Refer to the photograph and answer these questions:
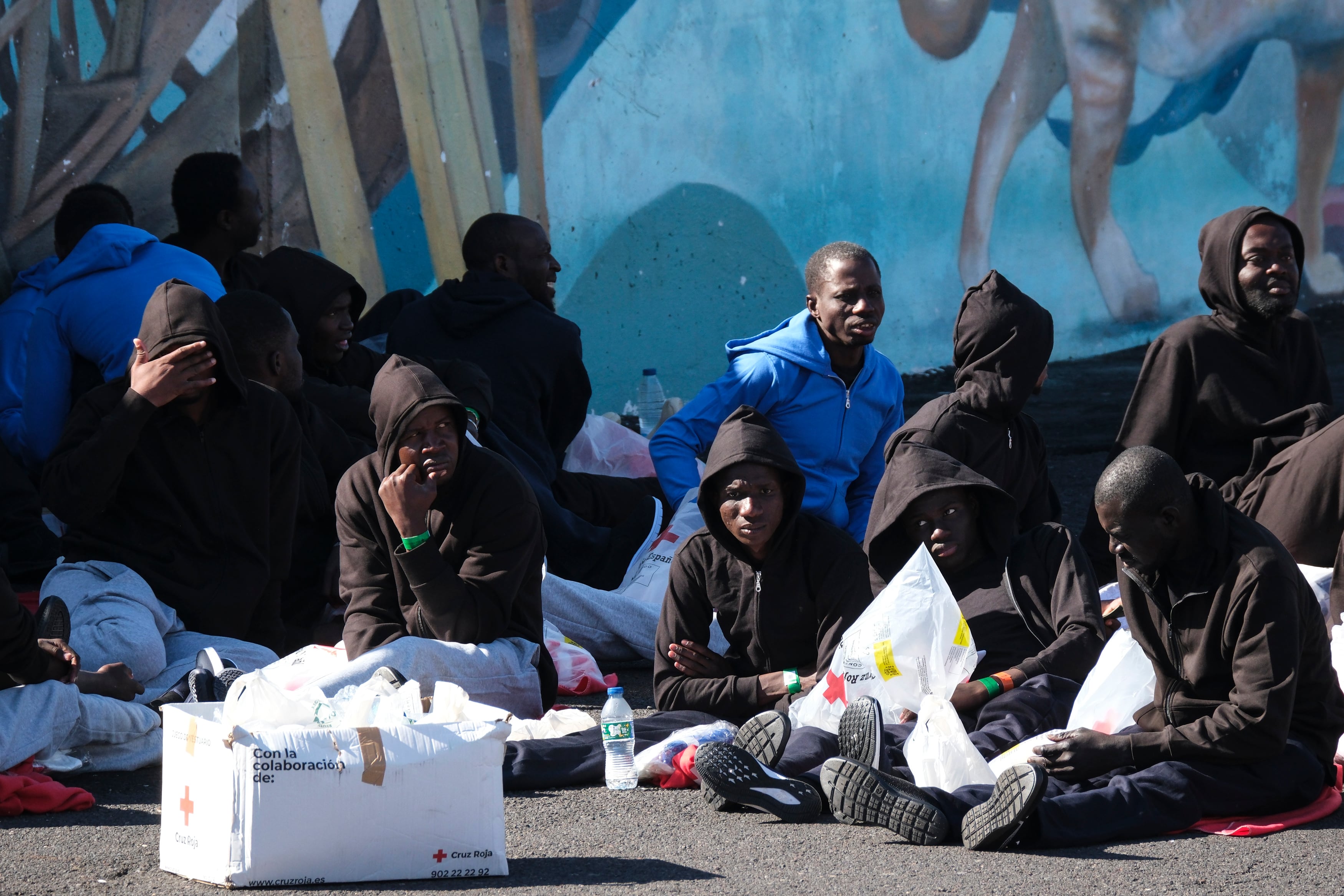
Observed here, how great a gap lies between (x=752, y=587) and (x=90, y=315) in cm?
281

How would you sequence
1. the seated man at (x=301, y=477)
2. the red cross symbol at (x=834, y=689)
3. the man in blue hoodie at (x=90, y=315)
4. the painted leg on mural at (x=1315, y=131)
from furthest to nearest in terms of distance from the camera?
the painted leg on mural at (x=1315, y=131), the man in blue hoodie at (x=90, y=315), the seated man at (x=301, y=477), the red cross symbol at (x=834, y=689)

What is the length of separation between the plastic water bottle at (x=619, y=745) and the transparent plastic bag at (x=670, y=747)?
3 centimetres

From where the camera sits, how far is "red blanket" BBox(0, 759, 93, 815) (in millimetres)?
3971

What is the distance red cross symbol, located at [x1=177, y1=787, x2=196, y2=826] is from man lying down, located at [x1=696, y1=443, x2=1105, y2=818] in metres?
1.36

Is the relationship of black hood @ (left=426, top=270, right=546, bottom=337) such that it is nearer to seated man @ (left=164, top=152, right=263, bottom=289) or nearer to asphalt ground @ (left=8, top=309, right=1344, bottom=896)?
seated man @ (left=164, top=152, right=263, bottom=289)

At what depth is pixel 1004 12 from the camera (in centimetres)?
1099

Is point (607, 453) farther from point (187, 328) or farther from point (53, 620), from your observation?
point (53, 620)

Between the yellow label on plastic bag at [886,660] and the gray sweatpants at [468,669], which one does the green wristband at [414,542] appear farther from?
the yellow label on plastic bag at [886,660]

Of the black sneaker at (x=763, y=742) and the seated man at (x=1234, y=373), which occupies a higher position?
the seated man at (x=1234, y=373)

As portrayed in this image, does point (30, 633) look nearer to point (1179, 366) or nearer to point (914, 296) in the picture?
point (1179, 366)

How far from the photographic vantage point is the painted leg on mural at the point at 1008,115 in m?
11.0

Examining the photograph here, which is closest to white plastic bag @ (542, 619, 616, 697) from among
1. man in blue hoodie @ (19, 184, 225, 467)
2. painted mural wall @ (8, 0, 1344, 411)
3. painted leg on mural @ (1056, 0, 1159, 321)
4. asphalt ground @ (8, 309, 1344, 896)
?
asphalt ground @ (8, 309, 1344, 896)

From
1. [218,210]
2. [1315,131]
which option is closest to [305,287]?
[218,210]

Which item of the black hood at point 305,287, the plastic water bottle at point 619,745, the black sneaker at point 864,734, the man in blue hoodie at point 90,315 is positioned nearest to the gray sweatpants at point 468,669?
the plastic water bottle at point 619,745
